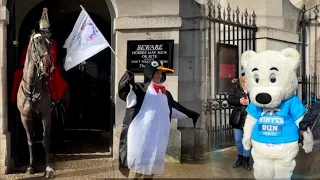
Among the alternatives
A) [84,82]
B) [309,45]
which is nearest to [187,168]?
[84,82]

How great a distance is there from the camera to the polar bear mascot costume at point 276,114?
171 inches

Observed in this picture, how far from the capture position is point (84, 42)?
596 centimetres

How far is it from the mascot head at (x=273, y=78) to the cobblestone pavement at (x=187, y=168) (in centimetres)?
149

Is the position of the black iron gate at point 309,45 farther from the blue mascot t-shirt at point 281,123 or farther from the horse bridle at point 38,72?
the horse bridle at point 38,72

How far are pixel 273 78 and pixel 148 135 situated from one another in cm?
153

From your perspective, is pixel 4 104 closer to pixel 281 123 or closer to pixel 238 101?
pixel 238 101

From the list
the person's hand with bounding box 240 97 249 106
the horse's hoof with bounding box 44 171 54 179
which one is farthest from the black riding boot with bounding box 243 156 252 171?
the horse's hoof with bounding box 44 171 54 179

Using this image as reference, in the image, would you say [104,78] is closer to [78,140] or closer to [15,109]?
[78,140]

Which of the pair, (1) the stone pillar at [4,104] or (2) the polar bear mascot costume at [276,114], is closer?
(2) the polar bear mascot costume at [276,114]

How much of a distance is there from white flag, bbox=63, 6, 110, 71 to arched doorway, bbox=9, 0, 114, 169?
2.82 m

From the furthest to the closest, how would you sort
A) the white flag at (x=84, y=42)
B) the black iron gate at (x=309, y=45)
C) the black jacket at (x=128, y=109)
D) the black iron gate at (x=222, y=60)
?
the black iron gate at (x=309, y=45)
the black iron gate at (x=222, y=60)
the white flag at (x=84, y=42)
the black jacket at (x=128, y=109)

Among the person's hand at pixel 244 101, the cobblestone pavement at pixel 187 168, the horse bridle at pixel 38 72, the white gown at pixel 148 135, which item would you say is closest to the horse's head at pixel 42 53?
the horse bridle at pixel 38 72

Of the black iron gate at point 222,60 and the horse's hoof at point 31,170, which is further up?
the black iron gate at point 222,60

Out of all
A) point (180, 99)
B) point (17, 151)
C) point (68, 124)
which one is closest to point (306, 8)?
point (180, 99)
